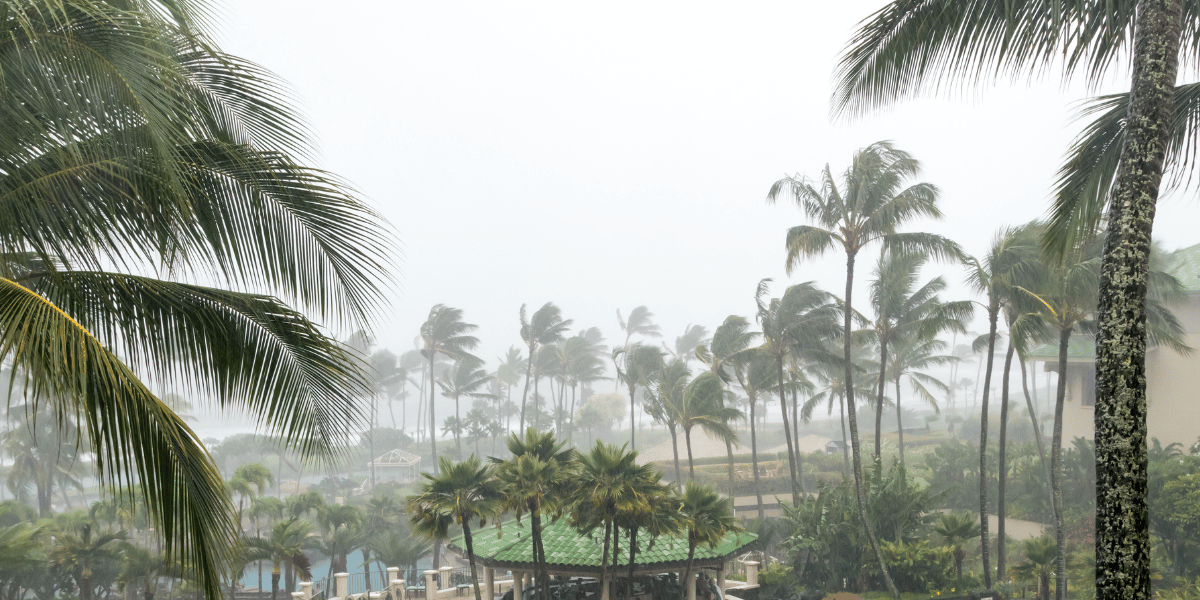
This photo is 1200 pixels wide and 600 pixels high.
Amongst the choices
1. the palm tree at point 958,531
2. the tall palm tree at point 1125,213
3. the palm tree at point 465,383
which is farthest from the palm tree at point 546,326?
the tall palm tree at point 1125,213

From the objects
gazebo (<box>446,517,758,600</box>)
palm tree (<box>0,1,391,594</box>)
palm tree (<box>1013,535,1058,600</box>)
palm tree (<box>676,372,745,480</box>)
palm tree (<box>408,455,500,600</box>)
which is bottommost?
palm tree (<box>1013,535,1058,600</box>)

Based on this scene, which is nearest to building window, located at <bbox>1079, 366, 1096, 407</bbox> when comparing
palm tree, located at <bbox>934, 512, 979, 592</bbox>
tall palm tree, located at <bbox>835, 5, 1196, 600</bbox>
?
palm tree, located at <bbox>934, 512, 979, 592</bbox>

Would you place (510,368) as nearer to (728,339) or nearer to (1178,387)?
(728,339)

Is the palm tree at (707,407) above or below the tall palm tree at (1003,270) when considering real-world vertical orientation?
below

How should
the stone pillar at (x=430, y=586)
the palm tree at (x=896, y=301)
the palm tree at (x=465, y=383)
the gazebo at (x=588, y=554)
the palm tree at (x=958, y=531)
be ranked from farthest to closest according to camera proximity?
1. the palm tree at (x=465, y=383)
2. the palm tree at (x=896, y=301)
3. the stone pillar at (x=430, y=586)
4. the palm tree at (x=958, y=531)
5. the gazebo at (x=588, y=554)

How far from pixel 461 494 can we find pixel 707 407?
Result: 782 inches

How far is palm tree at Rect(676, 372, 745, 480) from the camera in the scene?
34.9m

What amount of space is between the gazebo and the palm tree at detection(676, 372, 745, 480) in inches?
464

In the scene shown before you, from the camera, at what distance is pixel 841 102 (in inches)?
304

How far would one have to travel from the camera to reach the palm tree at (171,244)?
3322 mm

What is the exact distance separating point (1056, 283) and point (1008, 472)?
75.7 feet

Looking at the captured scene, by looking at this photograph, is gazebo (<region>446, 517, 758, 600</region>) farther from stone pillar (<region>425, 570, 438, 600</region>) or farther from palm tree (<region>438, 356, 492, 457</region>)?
palm tree (<region>438, 356, 492, 457</region>)

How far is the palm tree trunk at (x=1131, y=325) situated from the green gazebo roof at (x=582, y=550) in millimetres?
16804

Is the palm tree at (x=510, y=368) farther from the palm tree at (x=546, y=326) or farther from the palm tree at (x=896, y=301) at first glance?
the palm tree at (x=896, y=301)
